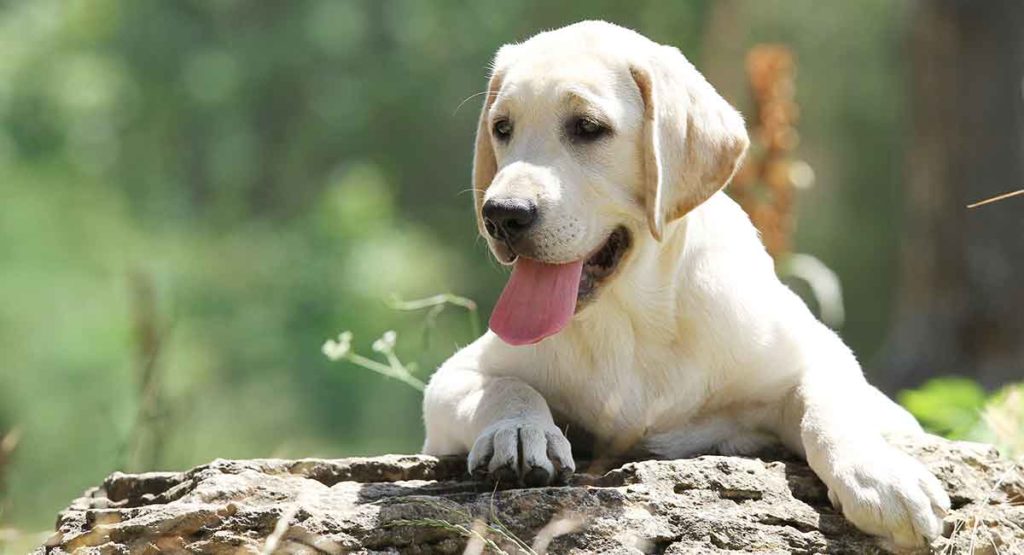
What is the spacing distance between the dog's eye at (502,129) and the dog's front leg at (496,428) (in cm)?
76

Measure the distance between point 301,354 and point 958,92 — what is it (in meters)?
10.6

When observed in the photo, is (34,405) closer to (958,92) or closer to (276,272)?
(276,272)

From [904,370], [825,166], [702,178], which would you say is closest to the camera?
[702,178]

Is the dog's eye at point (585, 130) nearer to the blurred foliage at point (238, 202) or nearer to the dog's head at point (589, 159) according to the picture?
the dog's head at point (589, 159)

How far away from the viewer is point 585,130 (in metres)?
4.70

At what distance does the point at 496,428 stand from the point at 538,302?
50cm

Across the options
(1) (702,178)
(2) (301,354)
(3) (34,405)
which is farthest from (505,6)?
(1) (702,178)

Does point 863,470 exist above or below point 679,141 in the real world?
below

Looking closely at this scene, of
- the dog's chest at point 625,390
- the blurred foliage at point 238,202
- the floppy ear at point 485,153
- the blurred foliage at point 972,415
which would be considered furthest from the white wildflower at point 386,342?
the blurred foliage at point 238,202

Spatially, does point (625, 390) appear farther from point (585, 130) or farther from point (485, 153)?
point (485, 153)

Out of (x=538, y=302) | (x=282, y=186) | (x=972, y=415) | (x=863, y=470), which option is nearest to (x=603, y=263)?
(x=538, y=302)

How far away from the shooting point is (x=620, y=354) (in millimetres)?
4836

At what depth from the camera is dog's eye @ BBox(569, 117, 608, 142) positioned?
469 centimetres

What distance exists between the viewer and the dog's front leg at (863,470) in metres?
4.21
